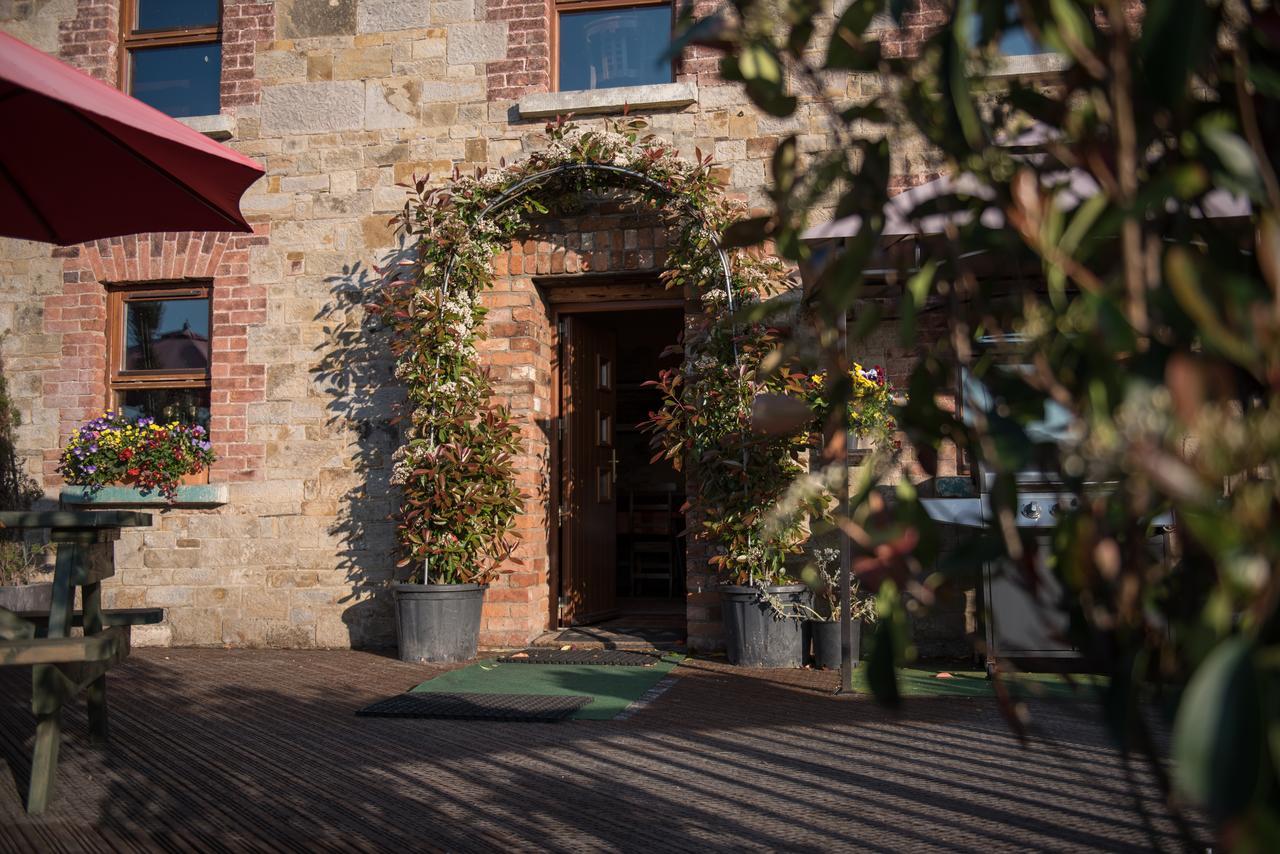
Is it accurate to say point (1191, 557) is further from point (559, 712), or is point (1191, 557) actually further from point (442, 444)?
point (442, 444)

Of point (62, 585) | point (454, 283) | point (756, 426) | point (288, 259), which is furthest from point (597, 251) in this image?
point (756, 426)

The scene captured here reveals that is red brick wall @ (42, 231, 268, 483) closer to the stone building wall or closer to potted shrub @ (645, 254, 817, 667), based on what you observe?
the stone building wall

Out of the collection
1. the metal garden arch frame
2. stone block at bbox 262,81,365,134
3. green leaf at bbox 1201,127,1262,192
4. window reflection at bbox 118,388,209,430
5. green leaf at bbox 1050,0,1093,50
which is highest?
stone block at bbox 262,81,365,134

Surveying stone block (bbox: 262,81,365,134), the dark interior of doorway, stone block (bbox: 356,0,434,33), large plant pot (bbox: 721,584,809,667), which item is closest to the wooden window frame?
stone block (bbox: 262,81,365,134)

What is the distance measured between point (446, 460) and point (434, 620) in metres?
0.83

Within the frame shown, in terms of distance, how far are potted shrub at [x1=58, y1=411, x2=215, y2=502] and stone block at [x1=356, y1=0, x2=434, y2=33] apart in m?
2.68

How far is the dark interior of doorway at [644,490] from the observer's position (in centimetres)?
921

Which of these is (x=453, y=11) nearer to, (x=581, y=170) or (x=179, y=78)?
(x=581, y=170)

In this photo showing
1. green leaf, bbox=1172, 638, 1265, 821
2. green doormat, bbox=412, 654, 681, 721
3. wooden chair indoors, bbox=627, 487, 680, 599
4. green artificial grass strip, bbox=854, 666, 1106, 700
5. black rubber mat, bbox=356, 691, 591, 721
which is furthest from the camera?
wooden chair indoors, bbox=627, 487, 680, 599

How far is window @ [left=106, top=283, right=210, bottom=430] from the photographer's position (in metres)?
6.36

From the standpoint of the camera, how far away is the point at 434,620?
538 cm

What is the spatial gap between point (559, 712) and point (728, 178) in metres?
3.11

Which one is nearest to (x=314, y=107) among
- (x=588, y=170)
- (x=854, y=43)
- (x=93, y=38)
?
(x=93, y=38)

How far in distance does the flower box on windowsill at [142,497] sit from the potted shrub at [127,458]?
0.13ft
